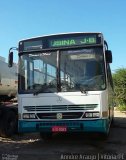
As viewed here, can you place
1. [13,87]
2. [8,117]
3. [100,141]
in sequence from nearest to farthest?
1. [100,141]
2. [8,117]
3. [13,87]

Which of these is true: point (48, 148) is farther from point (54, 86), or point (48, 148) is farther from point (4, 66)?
point (4, 66)

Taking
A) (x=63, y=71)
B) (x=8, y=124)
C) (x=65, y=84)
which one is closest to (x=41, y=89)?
(x=65, y=84)

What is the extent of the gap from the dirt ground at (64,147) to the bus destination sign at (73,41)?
10.3ft

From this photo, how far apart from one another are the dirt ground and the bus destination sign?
3135 mm

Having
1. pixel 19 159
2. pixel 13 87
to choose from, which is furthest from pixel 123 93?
pixel 19 159

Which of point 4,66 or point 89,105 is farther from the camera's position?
point 4,66

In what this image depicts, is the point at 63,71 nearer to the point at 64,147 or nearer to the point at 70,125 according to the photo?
the point at 70,125

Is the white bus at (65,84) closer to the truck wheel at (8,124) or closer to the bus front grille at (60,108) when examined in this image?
the bus front grille at (60,108)

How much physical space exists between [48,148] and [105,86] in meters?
2.51

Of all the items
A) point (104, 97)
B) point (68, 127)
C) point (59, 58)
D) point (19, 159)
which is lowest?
point (19, 159)

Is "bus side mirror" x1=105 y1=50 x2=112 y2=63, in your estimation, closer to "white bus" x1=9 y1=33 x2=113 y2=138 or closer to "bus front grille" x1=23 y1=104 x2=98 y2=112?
"white bus" x1=9 y1=33 x2=113 y2=138

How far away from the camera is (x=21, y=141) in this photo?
12578mm

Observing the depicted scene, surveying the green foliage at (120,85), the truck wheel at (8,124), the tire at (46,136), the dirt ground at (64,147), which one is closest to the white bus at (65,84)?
the dirt ground at (64,147)

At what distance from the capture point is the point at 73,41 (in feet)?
37.9
